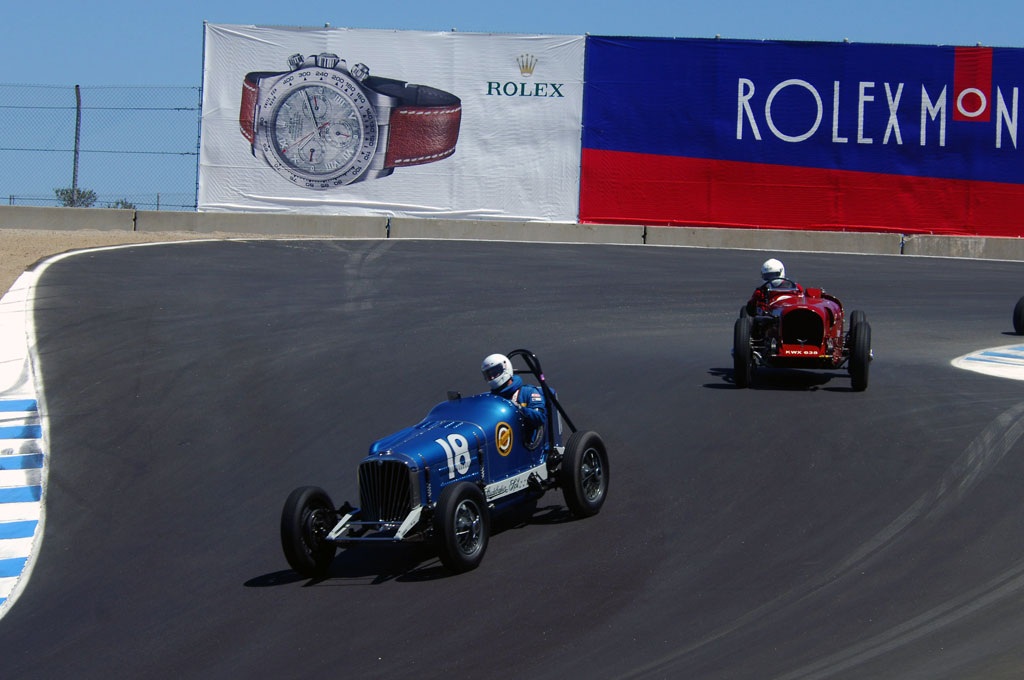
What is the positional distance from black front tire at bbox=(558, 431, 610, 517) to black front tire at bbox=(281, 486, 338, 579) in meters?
1.81

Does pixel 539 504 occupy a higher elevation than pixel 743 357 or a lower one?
lower

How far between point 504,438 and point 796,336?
218 inches

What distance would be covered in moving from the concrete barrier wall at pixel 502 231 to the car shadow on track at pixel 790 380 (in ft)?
41.2

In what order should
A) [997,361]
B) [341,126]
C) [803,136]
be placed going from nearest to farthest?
1. [997,361]
2. [803,136]
3. [341,126]

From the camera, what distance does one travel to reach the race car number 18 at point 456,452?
9.30 meters

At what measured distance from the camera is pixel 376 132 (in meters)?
29.3

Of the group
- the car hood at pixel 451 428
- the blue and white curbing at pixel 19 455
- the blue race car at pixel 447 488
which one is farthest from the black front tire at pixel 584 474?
the blue and white curbing at pixel 19 455

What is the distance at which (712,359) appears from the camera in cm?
1560

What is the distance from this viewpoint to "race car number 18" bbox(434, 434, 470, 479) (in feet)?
30.5

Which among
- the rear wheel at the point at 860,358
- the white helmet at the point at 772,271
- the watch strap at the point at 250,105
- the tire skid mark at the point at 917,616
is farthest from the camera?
the watch strap at the point at 250,105

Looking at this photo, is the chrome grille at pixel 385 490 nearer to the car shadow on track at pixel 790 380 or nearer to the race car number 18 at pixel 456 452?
the race car number 18 at pixel 456 452

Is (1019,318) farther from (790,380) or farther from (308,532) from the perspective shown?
(308,532)

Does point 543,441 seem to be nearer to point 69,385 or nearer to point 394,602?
point 394,602

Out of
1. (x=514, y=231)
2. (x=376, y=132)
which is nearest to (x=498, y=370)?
(x=514, y=231)
